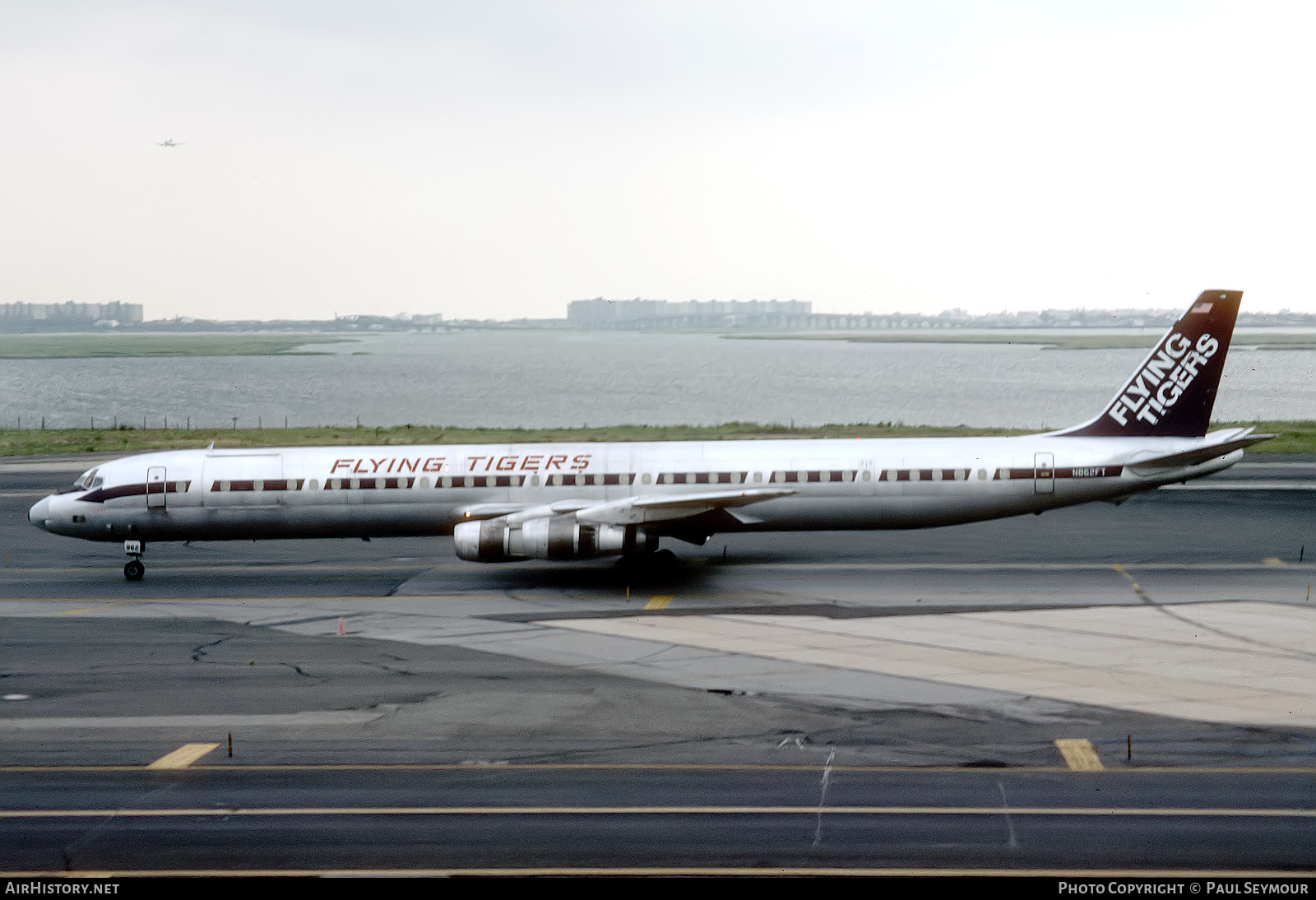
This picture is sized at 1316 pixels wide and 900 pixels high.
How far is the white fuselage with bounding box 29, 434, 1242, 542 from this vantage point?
33.3 metres

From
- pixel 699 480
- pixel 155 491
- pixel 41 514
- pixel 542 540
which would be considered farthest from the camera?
pixel 41 514

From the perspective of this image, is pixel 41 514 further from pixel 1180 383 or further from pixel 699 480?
pixel 1180 383

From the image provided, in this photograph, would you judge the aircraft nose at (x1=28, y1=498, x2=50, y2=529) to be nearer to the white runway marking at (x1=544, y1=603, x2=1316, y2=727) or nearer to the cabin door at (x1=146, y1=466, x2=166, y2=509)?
the cabin door at (x1=146, y1=466, x2=166, y2=509)

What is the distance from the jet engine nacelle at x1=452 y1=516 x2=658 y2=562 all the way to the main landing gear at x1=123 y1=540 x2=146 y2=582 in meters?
10.2

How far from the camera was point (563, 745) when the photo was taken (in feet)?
63.1

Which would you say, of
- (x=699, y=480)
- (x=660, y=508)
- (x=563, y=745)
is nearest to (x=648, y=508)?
(x=660, y=508)

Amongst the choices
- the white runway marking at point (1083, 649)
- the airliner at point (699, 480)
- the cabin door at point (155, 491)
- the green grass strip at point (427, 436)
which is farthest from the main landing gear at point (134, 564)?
the green grass strip at point (427, 436)

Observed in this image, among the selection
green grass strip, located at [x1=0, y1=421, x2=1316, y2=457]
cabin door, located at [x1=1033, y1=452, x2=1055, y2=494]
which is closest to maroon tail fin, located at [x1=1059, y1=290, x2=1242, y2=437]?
cabin door, located at [x1=1033, y1=452, x2=1055, y2=494]

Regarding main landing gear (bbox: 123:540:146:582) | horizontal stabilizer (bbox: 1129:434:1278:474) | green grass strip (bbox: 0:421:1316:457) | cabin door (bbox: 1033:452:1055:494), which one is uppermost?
horizontal stabilizer (bbox: 1129:434:1278:474)

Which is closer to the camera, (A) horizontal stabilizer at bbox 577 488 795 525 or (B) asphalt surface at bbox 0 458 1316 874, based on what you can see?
(B) asphalt surface at bbox 0 458 1316 874

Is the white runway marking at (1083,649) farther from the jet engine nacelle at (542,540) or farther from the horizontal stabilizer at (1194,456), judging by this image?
the horizontal stabilizer at (1194,456)

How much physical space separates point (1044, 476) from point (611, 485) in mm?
11837

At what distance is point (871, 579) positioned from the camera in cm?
3244

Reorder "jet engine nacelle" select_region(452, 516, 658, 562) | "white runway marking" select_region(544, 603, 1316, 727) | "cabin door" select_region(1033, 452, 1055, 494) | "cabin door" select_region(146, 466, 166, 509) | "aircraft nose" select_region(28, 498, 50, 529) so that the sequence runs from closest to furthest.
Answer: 1. "white runway marking" select_region(544, 603, 1316, 727)
2. "jet engine nacelle" select_region(452, 516, 658, 562)
3. "cabin door" select_region(1033, 452, 1055, 494)
4. "cabin door" select_region(146, 466, 166, 509)
5. "aircraft nose" select_region(28, 498, 50, 529)
